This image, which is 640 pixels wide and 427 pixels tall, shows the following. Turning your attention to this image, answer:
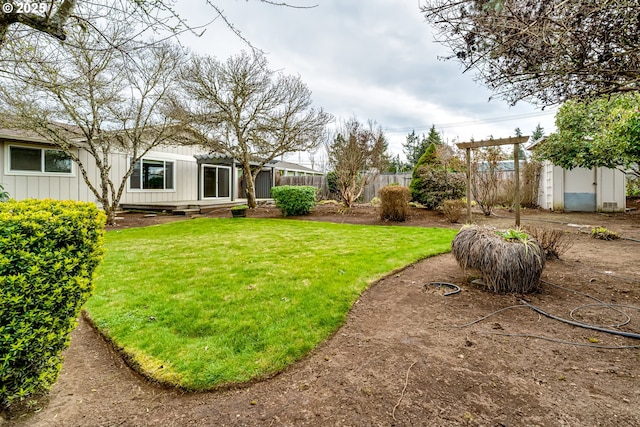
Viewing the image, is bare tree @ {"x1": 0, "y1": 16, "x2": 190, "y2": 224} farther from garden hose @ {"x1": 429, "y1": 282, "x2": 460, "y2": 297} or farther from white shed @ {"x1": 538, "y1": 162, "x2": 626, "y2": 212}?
white shed @ {"x1": 538, "y1": 162, "x2": 626, "y2": 212}

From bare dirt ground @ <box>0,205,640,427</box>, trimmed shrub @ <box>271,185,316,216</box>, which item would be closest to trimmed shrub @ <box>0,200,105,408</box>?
bare dirt ground @ <box>0,205,640,427</box>

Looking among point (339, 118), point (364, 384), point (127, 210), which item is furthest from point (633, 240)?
point (127, 210)

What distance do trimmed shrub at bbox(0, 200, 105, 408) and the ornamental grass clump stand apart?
147 inches

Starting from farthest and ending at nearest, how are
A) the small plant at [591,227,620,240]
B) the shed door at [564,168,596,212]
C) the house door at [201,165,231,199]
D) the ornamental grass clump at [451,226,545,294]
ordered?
the house door at [201,165,231,199], the shed door at [564,168,596,212], the small plant at [591,227,620,240], the ornamental grass clump at [451,226,545,294]

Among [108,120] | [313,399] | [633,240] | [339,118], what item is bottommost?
[313,399]

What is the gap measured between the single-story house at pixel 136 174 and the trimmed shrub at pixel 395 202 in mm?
7748

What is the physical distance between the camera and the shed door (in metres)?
11.5

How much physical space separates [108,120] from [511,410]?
11586 mm

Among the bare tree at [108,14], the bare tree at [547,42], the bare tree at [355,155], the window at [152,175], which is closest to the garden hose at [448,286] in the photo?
the bare tree at [547,42]

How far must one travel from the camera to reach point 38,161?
424 inches

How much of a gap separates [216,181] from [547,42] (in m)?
16.6

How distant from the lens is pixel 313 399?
1.95 metres

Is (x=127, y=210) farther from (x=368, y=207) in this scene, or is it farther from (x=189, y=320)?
(x=189, y=320)

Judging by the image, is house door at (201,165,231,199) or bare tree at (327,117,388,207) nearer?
bare tree at (327,117,388,207)
